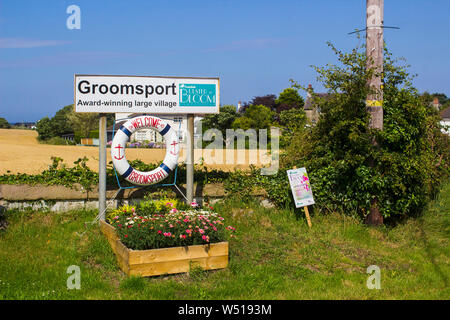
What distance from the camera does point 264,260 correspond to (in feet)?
18.5

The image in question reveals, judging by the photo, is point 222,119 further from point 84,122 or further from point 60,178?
point 60,178

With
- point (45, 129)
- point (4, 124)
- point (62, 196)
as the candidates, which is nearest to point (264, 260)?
point (62, 196)

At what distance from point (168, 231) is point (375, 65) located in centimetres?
436

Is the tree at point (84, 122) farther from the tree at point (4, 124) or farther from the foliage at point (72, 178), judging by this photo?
the foliage at point (72, 178)

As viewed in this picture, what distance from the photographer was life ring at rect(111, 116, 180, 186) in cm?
680

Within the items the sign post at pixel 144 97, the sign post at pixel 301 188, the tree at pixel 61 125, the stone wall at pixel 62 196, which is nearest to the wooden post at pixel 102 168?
the sign post at pixel 144 97

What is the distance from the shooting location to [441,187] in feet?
27.7

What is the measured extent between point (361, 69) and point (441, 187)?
309 cm

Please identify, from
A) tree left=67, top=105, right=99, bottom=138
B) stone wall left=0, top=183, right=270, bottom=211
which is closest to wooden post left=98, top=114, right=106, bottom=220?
stone wall left=0, top=183, right=270, bottom=211

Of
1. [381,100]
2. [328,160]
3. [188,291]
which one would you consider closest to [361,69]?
[381,100]

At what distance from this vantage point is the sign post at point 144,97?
673 centimetres

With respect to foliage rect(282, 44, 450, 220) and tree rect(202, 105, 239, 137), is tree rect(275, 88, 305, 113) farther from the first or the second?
foliage rect(282, 44, 450, 220)

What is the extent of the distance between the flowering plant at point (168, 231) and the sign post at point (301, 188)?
71.9 inches

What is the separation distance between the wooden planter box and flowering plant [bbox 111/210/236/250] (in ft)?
0.39
